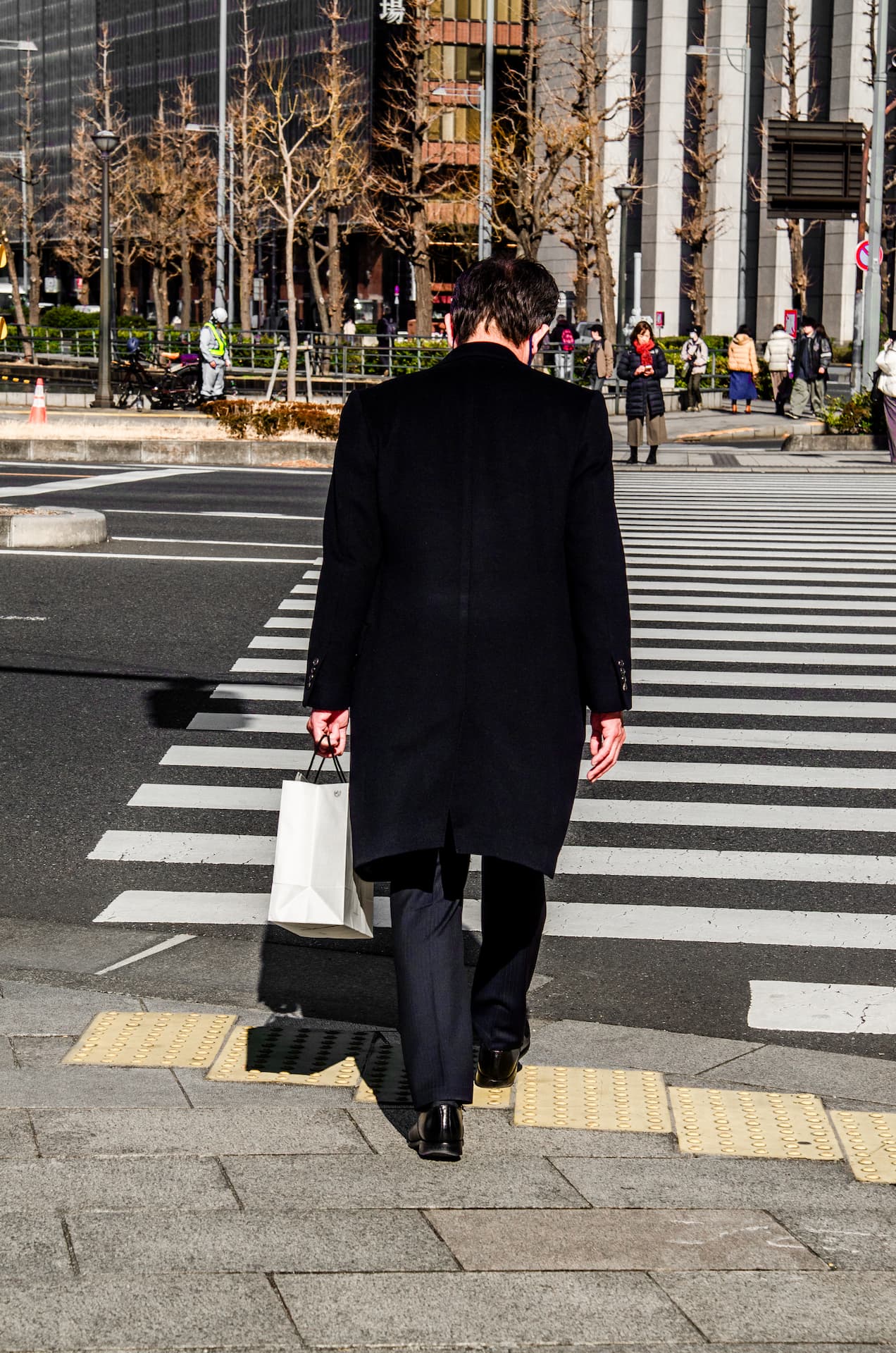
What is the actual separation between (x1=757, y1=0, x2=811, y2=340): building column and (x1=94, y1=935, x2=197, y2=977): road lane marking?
200ft

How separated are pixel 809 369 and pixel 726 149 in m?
36.0

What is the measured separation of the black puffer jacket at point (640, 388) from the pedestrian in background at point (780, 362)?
1179 cm

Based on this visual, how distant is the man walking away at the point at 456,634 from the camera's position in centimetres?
373

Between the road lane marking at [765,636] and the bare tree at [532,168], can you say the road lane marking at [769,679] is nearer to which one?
the road lane marking at [765,636]

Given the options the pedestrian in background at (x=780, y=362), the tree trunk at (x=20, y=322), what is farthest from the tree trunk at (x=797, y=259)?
the tree trunk at (x=20, y=322)

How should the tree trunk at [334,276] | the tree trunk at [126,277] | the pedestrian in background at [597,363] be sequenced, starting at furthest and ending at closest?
the tree trunk at [126,277] → the tree trunk at [334,276] → the pedestrian in background at [597,363]

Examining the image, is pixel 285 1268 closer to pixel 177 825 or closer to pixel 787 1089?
pixel 787 1089

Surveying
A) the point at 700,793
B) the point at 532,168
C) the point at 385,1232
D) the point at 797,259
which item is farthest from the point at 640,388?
the point at 797,259

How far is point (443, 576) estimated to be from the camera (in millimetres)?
3723

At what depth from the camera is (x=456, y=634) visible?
3727 millimetres

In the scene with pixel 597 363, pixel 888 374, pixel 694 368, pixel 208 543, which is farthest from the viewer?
pixel 694 368

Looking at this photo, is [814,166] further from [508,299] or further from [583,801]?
[508,299]

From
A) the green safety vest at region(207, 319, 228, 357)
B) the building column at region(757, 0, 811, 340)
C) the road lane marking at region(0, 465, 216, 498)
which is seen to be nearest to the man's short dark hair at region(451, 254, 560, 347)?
the road lane marking at region(0, 465, 216, 498)

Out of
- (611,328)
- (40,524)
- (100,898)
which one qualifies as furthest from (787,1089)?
(611,328)
